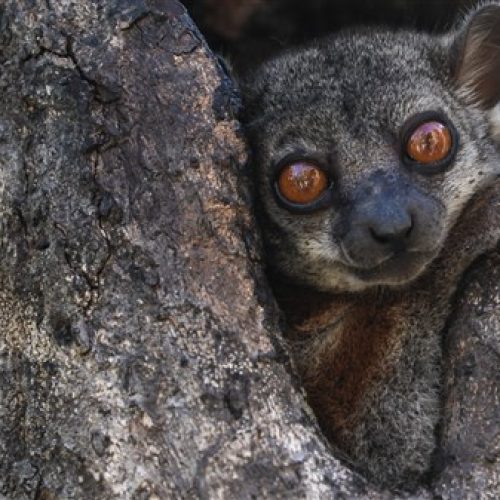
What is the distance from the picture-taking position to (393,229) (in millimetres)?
3100

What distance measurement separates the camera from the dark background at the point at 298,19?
18.0 ft

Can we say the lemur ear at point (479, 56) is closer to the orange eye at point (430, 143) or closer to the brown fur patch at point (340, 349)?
the orange eye at point (430, 143)

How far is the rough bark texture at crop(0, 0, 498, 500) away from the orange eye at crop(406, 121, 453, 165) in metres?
0.65

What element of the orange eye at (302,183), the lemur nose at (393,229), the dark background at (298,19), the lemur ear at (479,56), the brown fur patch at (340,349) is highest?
the dark background at (298,19)

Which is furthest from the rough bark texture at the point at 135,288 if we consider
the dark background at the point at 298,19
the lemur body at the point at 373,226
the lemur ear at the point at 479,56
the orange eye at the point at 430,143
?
the dark background at the point at 298,19

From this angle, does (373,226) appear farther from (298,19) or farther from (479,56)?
(298,19)

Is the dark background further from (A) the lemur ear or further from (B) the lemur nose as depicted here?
(B) the lemur nose

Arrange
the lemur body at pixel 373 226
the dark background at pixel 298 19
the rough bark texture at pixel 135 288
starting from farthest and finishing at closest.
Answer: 1. the dark background at pixel 298 19
2. the lemur body at pixel 373 226
3. the rough bark texture at pixel 135 288

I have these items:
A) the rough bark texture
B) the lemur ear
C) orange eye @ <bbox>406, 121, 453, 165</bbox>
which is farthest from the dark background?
the rough bark texture

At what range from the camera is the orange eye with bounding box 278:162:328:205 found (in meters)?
3.38

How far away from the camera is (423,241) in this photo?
3180 mm

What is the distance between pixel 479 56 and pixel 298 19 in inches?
82.0

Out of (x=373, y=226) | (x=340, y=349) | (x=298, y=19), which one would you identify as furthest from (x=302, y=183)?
(x=298, y=19)

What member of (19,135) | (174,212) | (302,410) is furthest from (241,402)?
(19,135)
